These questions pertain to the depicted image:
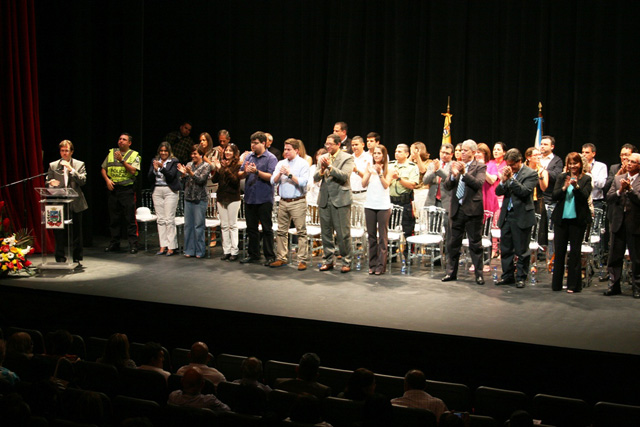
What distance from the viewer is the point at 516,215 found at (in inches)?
285

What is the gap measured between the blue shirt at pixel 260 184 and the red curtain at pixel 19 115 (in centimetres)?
309

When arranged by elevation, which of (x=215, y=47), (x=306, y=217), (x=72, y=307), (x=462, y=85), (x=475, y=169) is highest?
(x=215, y=47)

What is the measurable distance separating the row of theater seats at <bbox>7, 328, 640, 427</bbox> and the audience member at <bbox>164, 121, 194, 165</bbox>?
6.93m

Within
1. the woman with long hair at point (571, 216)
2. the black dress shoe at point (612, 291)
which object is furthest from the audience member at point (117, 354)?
the black dress shoe at point (612, 291)

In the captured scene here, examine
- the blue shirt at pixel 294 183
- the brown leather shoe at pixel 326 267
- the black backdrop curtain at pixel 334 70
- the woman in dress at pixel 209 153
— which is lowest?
the brown leather shoe at pixel 326 267

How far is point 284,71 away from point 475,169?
5376mm

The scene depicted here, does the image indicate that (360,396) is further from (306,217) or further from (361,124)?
(361,124)

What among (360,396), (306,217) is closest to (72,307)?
(306,217)

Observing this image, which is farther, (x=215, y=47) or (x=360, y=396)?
(x=215, y=47)

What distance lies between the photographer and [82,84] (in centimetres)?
1021

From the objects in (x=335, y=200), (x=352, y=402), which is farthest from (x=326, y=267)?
(x=352, y=402)

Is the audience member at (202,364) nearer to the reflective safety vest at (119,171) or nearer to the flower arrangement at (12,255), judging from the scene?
the flower arrangement at (12,255)

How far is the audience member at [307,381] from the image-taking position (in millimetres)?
3990

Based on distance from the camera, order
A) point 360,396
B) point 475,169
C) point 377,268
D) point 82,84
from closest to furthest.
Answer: point 360,396
point 475,169
point 377,268
point 82,84
